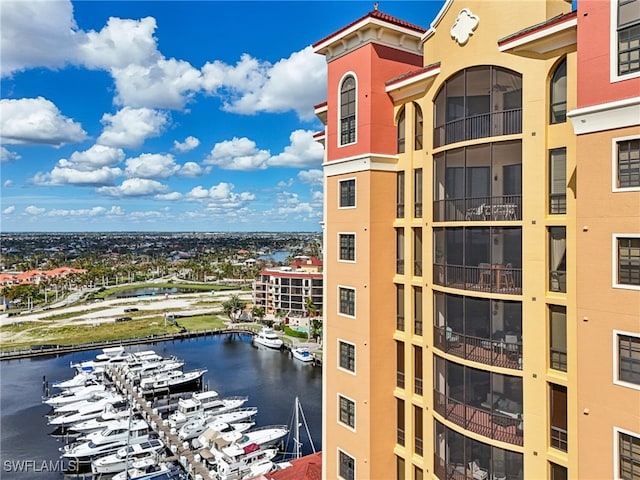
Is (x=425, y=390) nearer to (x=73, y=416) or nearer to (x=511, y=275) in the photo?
(x=511, y=275)

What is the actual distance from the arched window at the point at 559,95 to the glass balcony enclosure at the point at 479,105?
70 cm

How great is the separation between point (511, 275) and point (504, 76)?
15.9 ft

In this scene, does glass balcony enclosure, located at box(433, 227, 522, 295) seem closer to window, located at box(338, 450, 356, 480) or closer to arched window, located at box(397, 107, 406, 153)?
arched window, located at box(397, 107, 406, 153)

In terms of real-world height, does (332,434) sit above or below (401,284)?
below

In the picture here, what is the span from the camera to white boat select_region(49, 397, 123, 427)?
41531 millimetres

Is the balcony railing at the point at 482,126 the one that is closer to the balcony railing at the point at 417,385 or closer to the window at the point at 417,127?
the window at the point at 417,127

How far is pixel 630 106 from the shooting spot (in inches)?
331

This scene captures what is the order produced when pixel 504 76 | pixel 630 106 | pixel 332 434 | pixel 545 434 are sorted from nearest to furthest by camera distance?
pixel 630 106, pixel 545 434, pixel 504 76, pixel 332 434

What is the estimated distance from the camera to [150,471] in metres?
32.7

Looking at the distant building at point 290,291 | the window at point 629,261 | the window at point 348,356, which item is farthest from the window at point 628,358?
the distant building at point 290,291

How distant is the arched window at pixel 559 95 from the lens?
1013 cm

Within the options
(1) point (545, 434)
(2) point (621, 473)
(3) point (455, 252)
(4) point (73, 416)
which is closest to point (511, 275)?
(3) point (455, 252)

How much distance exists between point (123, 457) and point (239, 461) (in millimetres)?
9182

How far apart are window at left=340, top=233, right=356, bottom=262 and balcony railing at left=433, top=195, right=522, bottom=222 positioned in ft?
10.1
